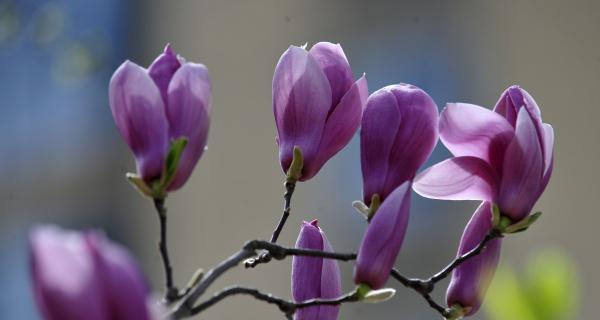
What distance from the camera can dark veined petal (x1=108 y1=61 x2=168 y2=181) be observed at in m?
0.62

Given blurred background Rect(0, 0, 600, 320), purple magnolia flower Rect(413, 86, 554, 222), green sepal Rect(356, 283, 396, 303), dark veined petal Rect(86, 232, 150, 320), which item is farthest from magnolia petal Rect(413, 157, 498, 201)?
blurred background Rect(0, 0, 600, 320)

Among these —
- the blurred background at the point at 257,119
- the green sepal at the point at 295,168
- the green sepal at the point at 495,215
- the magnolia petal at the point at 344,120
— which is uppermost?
the magnolia petal at the point at 344,120

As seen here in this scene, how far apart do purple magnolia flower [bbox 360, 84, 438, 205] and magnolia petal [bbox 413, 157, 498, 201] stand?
0.02 m

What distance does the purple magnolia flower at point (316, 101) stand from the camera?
690 mm

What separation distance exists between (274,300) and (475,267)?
16cm

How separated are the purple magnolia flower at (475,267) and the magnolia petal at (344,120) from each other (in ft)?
0.33

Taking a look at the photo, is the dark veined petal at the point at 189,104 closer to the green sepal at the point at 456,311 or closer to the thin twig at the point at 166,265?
the thin twig at the point at 166,265

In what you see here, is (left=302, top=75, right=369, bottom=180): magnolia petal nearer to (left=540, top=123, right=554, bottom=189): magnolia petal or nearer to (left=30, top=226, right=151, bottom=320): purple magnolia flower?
(left=540, top=123, right=554, bottom=189): magnolia petal

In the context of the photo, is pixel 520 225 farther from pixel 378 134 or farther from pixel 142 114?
pixel 142 114

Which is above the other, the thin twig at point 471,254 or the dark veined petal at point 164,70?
the dark veined petal at point 164,70

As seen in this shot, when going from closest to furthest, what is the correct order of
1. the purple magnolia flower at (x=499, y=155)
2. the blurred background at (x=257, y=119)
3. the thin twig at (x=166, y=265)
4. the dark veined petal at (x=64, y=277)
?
the dark veined petal at (x=64, y=277), the thin twig at (x=166, y=265), the purple magnolia flower at (x=499, y=155), the blurred background at (x=257, y=119)

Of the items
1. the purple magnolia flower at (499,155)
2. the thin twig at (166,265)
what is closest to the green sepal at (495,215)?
the purple magnolia flower at (499,155)

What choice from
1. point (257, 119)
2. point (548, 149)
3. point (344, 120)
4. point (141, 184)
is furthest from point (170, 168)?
point (257, 119)

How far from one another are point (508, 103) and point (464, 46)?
340 centimetres
